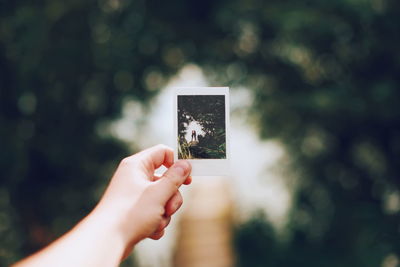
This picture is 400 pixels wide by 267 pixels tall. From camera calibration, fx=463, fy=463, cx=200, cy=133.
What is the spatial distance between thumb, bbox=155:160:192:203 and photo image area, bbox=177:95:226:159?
0.28 ft

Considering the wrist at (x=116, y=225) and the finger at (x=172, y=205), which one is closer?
the wrist at (x=116, y=225)

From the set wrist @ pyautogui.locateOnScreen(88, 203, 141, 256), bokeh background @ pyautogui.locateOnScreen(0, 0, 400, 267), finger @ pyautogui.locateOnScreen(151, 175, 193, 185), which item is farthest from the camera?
bokeh background @ pyautogui.locateOnScreen(0, 0, 400, 267)

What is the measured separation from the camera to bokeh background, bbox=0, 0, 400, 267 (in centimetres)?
631

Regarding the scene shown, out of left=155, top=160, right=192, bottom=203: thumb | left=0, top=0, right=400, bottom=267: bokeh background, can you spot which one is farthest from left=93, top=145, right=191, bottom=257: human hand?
left=0, top=0, right=400, bottom=267: bokeh background

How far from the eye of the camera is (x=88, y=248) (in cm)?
154

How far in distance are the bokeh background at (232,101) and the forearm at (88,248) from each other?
4885 mm

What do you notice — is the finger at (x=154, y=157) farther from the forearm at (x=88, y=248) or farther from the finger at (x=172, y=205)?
the forearm at (x=88, y=248)

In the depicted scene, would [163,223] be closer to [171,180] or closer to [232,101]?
[171,180]

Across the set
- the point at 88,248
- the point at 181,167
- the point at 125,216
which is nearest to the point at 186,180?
the point at 181,167

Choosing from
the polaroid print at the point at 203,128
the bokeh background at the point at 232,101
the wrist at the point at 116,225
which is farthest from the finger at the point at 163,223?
the bokeh background at the point at 232,101

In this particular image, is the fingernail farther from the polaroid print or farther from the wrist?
the wrist

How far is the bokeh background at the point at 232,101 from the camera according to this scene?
6.31m

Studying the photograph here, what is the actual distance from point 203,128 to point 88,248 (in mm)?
686

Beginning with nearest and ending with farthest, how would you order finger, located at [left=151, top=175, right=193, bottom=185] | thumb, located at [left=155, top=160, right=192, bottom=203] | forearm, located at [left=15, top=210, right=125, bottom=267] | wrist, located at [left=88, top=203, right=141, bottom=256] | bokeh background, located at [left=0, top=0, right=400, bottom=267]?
forearm, located at [left=15, top=210, right=125, bottom=267] < wrist, located at [left=88, top=203, right=141, bottom=256] < thumb, located at [left=155, top=160, right=192, bottom=203] < finger, located at [left=151, top=175, right=193, bottom=185] < bokeh background, located at [left=0, top=0, right=400, bottom=267]
